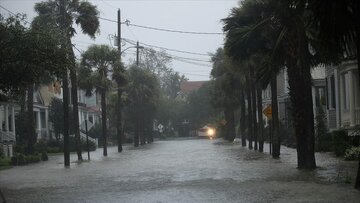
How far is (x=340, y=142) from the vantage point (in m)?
26.3

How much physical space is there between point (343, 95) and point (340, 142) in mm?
4632

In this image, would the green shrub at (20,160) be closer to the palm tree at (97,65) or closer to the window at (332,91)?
the palm tree at (97,65)

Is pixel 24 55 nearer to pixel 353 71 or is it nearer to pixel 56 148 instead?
pixel 353 71

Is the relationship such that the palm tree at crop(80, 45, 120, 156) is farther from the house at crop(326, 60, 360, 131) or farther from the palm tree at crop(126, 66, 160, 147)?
the palm tree at crop(126, 66, 160, 147)

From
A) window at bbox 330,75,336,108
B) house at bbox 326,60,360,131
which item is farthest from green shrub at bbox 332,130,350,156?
window at bbox 330,75,336,108

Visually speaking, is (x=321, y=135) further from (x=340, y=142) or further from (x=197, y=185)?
(x=197, y=185)

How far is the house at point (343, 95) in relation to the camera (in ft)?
89.0

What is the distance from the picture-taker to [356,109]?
27.0 metres

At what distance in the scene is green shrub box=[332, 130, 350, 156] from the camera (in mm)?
25656

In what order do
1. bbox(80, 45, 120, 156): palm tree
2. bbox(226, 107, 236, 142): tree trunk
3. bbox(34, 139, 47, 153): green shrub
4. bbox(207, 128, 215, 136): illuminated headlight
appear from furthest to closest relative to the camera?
1. bbox(207, 128, 215, 136): illuminated headlight
2. bbox(226, 107, 236, 142): tree trunk
3. bbox(34, 139, 47, 153): green shrub
4. bbox(80, 45, 120, 156): palm tree

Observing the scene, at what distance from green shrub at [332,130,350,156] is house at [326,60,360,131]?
0.57 m

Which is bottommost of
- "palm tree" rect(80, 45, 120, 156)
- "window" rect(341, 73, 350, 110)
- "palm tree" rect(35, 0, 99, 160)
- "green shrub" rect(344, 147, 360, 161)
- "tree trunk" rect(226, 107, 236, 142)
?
"green shrub" rect(344, 147, 360, 161)

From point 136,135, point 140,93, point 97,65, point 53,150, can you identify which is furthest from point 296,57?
point 140,93

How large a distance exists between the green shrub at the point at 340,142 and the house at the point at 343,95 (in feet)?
1.88
